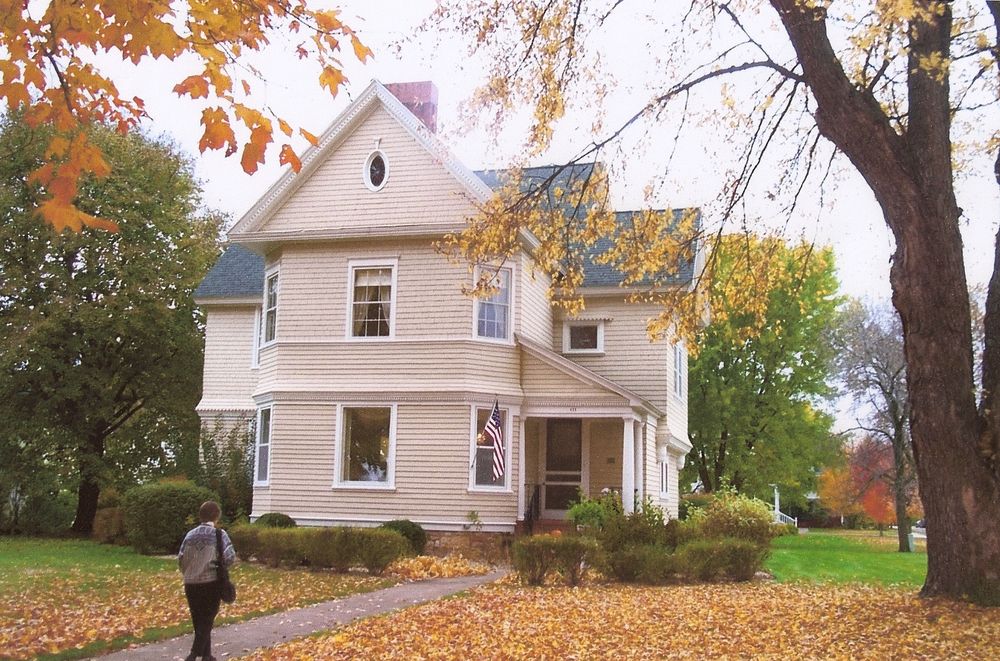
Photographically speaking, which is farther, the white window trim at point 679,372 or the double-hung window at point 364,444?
the white window trim at point 679,372

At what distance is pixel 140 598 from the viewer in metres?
13.7

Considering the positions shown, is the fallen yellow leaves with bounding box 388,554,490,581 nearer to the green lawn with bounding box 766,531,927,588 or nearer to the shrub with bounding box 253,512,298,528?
the shrub with bounding box 253,512,298,528

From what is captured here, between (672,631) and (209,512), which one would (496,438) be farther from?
(209,512)

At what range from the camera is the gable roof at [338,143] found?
2077 centimetres

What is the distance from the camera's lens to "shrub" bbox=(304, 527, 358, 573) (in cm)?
1675

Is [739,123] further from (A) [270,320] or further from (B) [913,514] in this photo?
(B) [913,514]

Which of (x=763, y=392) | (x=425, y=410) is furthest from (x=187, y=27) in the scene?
(x=763, y=392)

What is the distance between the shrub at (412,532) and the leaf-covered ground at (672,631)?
616cm

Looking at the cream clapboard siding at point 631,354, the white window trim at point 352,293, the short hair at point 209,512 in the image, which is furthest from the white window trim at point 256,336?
the short hair at point 209,512

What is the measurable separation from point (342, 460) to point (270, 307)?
433 centimetres

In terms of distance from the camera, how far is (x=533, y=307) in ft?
73.9

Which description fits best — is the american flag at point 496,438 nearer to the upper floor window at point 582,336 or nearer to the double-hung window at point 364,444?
the double-hung window at point 364,444

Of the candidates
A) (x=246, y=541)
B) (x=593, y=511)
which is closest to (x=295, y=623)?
(x=246, y=541)

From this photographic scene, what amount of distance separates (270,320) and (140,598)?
1002cm
